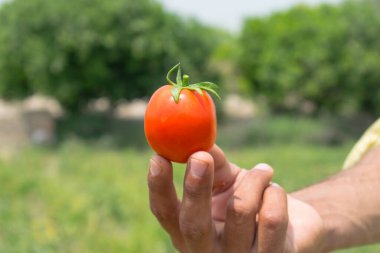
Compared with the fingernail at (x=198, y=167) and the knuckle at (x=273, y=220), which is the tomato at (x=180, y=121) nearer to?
the fingernail at (x=198, y=167)

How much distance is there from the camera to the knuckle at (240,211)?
72.8 inches

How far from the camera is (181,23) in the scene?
16453 millimetres

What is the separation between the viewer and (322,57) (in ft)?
53.7

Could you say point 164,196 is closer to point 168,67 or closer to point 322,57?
point 168,67

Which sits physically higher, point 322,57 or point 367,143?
point 367,143

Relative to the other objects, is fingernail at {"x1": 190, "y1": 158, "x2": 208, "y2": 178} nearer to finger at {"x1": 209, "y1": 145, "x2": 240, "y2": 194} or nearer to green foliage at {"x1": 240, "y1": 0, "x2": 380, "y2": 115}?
finger at {"x1": 209, "y1": 145, "x2": 240, "y2": 194}

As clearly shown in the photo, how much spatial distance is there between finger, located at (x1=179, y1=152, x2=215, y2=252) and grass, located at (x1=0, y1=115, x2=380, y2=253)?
3.99 meters

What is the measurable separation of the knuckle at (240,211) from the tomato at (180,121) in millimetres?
204

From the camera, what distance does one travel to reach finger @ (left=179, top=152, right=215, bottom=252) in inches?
69.1

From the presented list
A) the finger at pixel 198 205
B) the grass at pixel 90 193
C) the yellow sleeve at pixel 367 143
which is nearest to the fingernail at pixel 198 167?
the finger at pixel 198 205

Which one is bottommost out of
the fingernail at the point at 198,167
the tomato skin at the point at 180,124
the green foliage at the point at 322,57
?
the green foliage at the point at 322,57

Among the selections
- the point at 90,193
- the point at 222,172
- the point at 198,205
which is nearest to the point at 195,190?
the point at 198,205

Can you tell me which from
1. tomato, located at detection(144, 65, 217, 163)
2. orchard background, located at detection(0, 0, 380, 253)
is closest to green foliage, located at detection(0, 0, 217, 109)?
orchard background, located at detection(0, 0, 380, 253)

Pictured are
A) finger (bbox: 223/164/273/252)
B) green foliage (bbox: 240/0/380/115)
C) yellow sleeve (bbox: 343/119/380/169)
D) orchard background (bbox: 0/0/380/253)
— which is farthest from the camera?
green foliage (bbox: 240/0/380/115)
